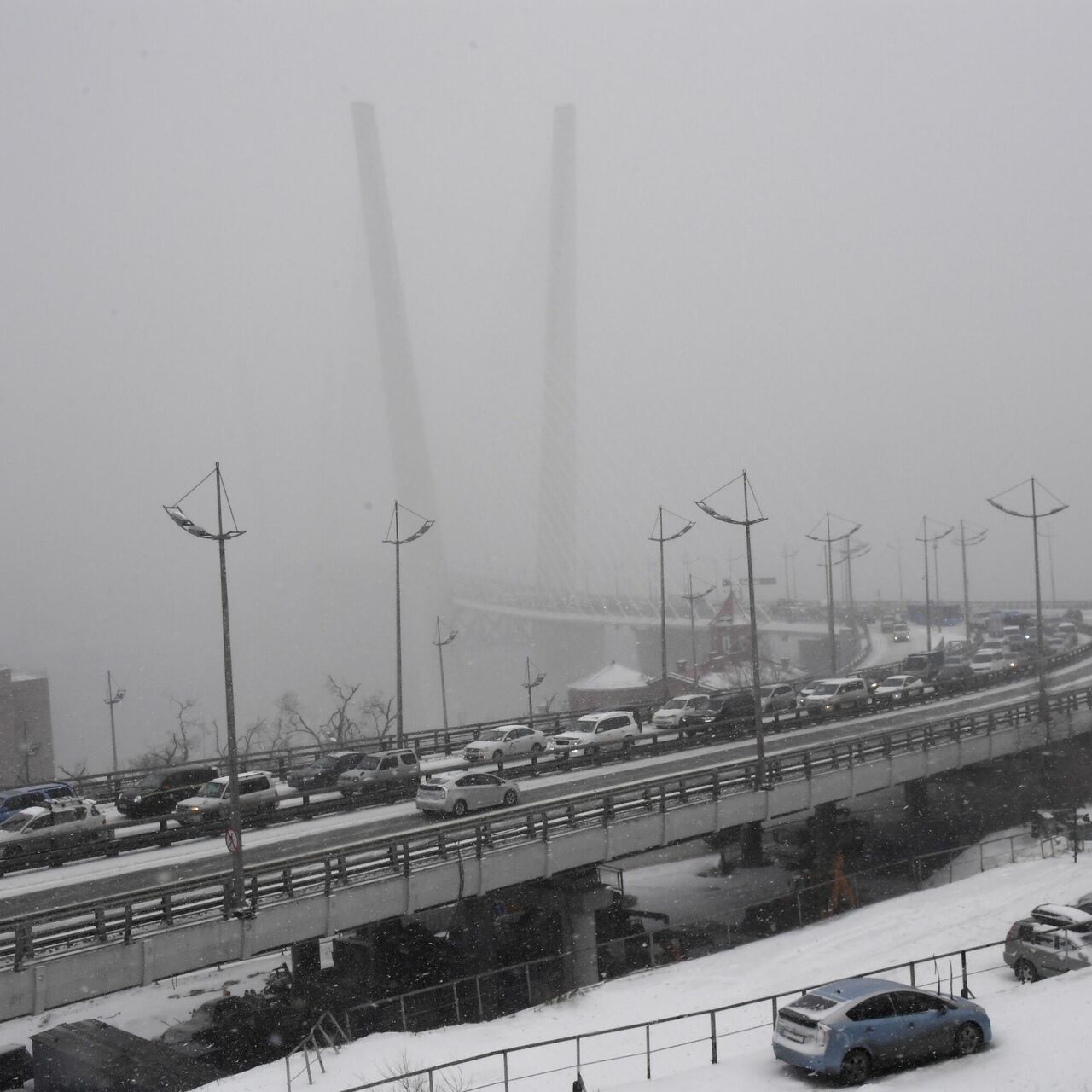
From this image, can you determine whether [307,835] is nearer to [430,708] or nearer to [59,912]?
[59,912]

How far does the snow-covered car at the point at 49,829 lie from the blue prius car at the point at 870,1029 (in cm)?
1694

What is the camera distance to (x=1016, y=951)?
1888 cm

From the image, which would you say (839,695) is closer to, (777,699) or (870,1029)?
(777,699)

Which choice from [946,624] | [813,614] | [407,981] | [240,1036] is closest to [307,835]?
[407,981]

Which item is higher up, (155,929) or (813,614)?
(155,929)

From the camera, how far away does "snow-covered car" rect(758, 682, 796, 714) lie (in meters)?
44.3

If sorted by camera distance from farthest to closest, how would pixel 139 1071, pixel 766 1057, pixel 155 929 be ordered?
pixel 155 929 < pixel 139 1071 < pixel 766 1057

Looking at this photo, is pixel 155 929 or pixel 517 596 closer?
pixel 155 929

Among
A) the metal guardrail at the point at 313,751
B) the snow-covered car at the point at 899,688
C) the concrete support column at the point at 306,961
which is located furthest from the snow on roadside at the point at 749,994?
the snow-covered car at the point at 899,688

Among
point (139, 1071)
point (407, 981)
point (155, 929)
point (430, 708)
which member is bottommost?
point (430, 708)

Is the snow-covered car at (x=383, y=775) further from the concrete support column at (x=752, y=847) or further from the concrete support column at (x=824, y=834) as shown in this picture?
the concrete support column at (x=824, y=834)

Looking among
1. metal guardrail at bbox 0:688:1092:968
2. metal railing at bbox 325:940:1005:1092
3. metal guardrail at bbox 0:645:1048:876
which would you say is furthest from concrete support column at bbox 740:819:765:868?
metal railing at bbox 325:940:1005:1092

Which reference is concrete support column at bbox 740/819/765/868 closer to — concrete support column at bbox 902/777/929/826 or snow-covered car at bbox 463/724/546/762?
snow-covered car at bbox 463/724/546/762

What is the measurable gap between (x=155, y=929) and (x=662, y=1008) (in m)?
8.35
